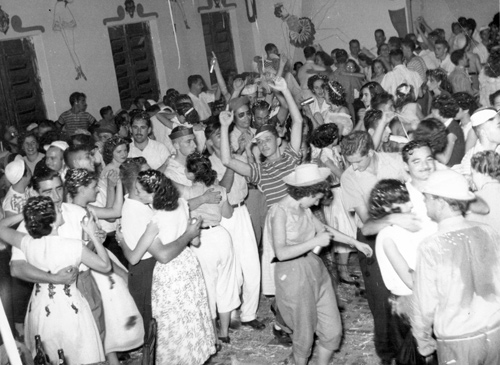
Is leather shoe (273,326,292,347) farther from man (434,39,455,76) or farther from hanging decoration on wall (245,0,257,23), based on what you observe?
hanging decoration on wall (245,0,257,23)

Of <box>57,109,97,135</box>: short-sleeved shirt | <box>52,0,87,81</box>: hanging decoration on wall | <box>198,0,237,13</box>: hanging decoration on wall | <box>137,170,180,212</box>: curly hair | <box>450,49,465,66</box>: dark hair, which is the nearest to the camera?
<box>137,170,180,212</box>: curly hair

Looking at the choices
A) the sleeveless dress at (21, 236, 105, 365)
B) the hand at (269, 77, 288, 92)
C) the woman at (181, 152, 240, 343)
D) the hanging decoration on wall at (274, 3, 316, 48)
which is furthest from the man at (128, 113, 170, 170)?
the hanging decoration on wall at (274, 3, 316, 48)

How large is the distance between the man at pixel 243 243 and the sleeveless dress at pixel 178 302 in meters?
0.95

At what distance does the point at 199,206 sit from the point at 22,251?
1252mm

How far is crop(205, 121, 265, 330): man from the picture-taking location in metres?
5.41

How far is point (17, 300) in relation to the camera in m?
5.11

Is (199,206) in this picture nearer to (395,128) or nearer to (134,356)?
(134,356)

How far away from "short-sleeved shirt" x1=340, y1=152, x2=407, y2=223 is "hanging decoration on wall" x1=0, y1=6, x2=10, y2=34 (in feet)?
19.6

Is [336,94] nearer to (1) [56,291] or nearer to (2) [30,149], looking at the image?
(2) [30,149]

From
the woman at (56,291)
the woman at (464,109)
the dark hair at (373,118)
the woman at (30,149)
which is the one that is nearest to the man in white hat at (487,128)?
the woman at (464,109)

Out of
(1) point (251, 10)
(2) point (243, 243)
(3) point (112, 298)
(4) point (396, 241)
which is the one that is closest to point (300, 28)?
(1) point (251, 10)

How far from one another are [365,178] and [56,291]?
202cm

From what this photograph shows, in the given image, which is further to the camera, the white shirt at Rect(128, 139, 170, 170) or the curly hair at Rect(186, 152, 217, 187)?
the white shirt at Rect(128, 139, 170, 170)

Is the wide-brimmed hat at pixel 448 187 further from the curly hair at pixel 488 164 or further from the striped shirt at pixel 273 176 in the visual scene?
the striped shirt at pixel 273 176
